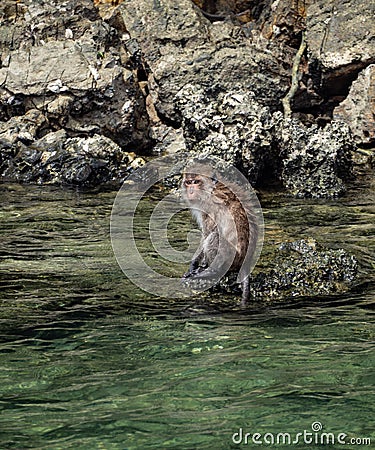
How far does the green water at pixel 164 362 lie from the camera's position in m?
2.99

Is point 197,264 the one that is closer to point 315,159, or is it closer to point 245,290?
point 245,290

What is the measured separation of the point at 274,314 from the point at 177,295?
808 millimetres

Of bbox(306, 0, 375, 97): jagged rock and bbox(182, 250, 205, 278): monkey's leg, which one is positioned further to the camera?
bbox(306, 0, 375, 97): jagged rock

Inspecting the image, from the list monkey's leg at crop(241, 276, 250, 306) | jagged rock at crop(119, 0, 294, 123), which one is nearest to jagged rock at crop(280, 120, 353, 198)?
jagged rock at crop(119, 0, 294, 123)

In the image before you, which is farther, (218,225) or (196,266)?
(196,266)

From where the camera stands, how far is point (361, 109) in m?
11.9

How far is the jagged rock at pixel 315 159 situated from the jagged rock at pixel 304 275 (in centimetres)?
396

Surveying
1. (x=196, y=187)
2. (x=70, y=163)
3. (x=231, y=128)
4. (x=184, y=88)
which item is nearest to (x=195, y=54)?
(x=184, y=88)

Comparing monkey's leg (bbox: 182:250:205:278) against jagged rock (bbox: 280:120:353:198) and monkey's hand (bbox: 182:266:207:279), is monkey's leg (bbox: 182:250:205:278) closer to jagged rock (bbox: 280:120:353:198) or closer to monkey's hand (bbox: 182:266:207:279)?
monkey's hand (bbox: 182:266:207:279)

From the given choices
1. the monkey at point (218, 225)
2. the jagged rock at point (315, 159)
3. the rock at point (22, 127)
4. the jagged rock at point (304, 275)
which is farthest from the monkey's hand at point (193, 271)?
the rock at point (22, 127)

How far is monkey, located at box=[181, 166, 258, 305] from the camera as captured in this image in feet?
17.4

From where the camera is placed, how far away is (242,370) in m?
3.67

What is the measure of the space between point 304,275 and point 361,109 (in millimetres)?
7297

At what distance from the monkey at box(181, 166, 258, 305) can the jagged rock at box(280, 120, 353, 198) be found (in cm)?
407
